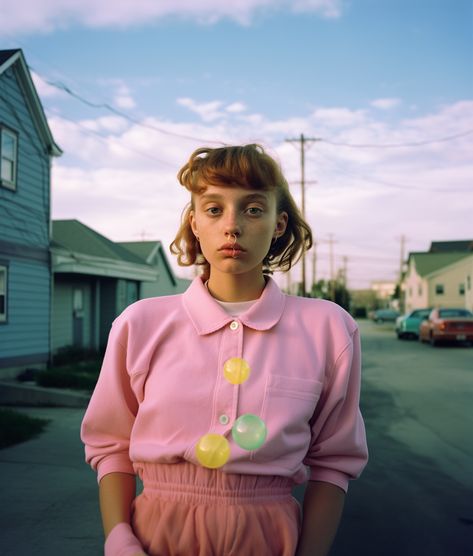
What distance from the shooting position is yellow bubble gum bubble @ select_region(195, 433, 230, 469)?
155 cm

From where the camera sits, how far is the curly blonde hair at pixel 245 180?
1755 mm

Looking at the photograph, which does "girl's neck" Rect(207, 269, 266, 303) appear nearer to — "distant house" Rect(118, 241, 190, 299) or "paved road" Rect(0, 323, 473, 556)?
"paved road" Rect(0, 323, 473, 556)

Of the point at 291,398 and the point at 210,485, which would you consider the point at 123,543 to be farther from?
the point at 291,398

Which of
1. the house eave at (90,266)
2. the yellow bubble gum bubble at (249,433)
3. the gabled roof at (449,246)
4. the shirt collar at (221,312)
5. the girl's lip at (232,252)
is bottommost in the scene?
the yellow bubble gum bubble at (249,433)

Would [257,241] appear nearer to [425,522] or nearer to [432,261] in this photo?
[425,522]

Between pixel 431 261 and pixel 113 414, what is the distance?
6343 centimetres

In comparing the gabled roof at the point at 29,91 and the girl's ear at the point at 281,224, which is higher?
the gabled roof at the point at 29,91

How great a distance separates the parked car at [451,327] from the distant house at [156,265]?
13.3m

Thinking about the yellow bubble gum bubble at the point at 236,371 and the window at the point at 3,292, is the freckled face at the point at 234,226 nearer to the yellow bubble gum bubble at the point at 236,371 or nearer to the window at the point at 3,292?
the yellow bubble gum bubble at the point at 236,371

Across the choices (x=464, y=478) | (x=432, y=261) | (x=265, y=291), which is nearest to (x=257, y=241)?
(x=265, y=291)

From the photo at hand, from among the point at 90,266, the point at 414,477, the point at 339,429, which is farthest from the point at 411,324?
the point at 339,429

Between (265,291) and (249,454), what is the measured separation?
0.51 metres

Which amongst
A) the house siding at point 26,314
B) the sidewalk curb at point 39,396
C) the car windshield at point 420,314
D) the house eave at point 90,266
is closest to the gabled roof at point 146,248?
the house eave at point 90,266

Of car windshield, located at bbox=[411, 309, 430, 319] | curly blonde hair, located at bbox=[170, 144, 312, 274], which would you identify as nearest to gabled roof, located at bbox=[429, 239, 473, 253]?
car windshield, located at bbox=[411, 309, 430, 319]
